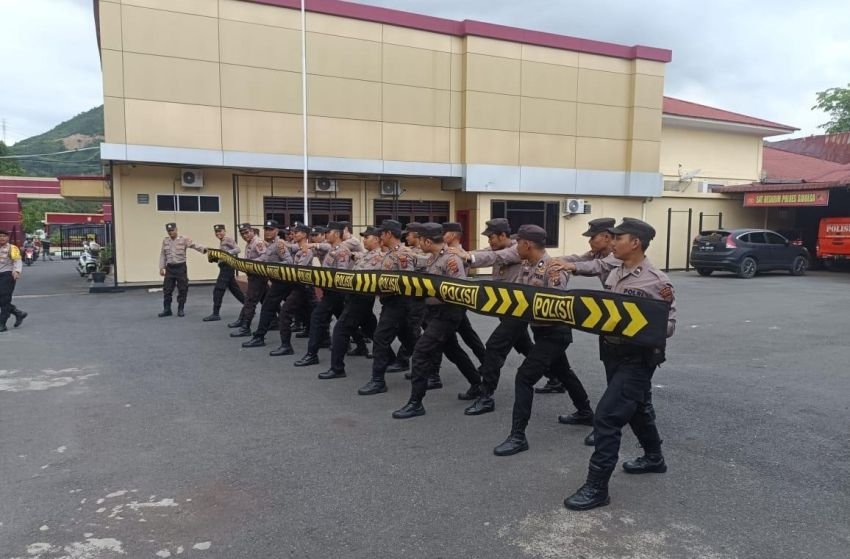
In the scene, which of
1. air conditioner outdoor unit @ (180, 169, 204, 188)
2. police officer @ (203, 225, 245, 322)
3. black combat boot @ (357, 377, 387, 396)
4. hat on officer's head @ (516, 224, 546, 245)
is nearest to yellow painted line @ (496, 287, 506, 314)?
hat on officer's head @ (516, 224, 546, 245)

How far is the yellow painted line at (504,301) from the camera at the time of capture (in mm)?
4746

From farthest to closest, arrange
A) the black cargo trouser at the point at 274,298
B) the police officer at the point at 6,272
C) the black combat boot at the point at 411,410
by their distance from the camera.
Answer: the police officer at the point at 6,272
the black cargo trouser at the point at 274,298
the black combat boot at the point at 411,410

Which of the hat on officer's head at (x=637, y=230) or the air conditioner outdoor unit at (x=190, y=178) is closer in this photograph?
the hat on officer's head at (x=637, y=230)

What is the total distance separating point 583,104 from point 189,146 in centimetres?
1190

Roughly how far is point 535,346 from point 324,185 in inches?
530

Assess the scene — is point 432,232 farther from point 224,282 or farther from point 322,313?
point 224,282

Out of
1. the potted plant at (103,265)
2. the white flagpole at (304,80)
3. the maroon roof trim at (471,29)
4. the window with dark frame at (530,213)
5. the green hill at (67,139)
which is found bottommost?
the potted plant at (103,265)

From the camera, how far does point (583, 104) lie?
1917 centimetres

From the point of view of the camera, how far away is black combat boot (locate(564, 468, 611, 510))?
3.55 m

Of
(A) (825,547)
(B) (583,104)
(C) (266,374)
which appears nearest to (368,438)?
(C) (266,374)

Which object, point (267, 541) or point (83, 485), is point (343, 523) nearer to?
point (267, 541)

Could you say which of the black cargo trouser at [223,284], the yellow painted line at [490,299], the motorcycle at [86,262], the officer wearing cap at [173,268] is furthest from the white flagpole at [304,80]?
the yellow painted line at [490,299]

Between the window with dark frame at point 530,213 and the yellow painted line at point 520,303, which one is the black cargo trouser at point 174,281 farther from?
the window with dark frame at point 530,213

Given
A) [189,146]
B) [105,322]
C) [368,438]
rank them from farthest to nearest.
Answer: [189,146] < [105,322] < [368,438]
